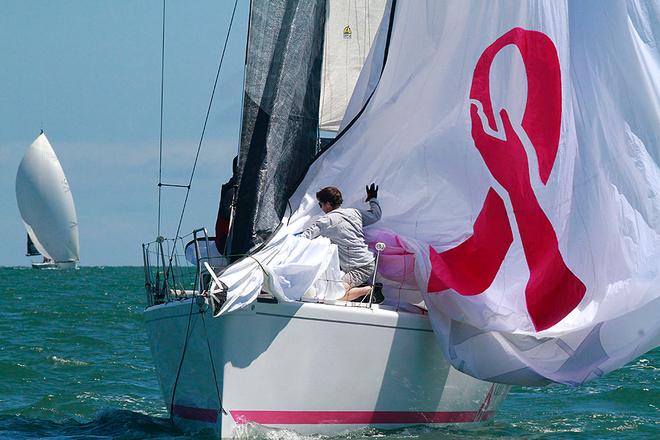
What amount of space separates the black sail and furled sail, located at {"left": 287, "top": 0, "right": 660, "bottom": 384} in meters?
0.19

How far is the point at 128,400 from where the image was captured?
37.7 feet

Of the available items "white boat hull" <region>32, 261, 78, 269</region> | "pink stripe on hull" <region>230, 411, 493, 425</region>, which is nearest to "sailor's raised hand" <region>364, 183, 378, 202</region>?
"pink stripe on hull" <region>230, 411, 493, 425</region>

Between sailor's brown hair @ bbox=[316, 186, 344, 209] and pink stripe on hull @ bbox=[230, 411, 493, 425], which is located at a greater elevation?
sailor's brown hair @ bbox=[316, 186, 344, 209]

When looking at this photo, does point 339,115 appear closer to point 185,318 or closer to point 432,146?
point 432,146

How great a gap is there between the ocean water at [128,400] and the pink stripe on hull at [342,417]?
7 centimetres

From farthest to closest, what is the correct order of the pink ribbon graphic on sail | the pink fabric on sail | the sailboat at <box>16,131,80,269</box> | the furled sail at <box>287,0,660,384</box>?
the sailboat at <box>16,131,80,269</box> < the pink fabric on sail < the pink ribbon graphic on sail < the furled sail at <box>287,0,660,384</box>

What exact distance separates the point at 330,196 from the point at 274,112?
33.0 inches

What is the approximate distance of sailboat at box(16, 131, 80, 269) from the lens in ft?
188

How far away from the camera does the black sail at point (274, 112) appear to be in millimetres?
8734

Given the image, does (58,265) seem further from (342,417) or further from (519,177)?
(342,417)

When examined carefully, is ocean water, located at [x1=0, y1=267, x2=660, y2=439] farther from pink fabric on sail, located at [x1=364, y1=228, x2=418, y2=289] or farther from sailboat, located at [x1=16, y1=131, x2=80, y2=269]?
sailboat, located at [x1=16, y1=131, x2=80, y2=269]

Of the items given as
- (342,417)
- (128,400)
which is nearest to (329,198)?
(342,417)

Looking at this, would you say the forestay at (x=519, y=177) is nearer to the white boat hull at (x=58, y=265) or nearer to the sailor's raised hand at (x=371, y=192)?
the sailor's raised hand at (x=371, y=192)

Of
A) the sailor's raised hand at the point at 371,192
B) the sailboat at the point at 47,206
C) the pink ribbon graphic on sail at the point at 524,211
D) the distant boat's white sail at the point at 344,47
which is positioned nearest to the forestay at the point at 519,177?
the pink ribbon graphic on sail at the point at 524,211
